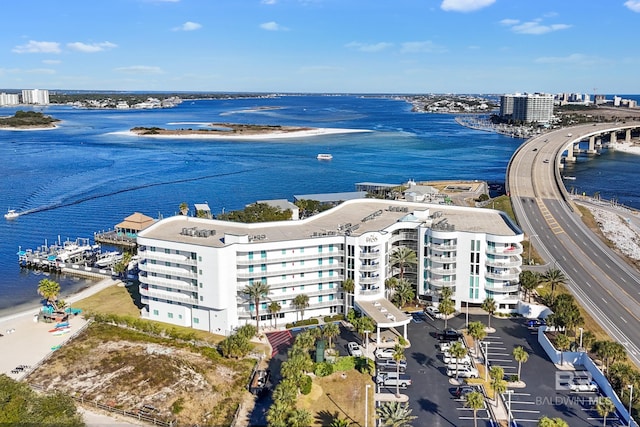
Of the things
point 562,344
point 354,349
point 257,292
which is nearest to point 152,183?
point 257,292

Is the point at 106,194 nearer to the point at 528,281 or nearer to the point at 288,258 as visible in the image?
the point at 288,258

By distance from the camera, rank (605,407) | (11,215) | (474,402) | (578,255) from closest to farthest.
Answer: (474,402)
(605,407)
(578,255)
(11,215)

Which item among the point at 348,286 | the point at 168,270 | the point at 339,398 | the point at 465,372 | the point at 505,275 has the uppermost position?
the point at 168,270

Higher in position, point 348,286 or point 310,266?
point 310,266

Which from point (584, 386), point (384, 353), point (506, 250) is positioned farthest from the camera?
point (506, 250)

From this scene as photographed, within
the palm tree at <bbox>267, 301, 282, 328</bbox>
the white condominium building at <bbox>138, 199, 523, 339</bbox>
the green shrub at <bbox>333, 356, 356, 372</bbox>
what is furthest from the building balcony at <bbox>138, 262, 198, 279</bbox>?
the green shrub at <bbox>333, 356, 356, 372</bbox>

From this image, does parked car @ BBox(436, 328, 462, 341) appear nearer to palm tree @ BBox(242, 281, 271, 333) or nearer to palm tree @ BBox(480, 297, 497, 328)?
palm tree @ BBox(480, 297, 497, 328)
